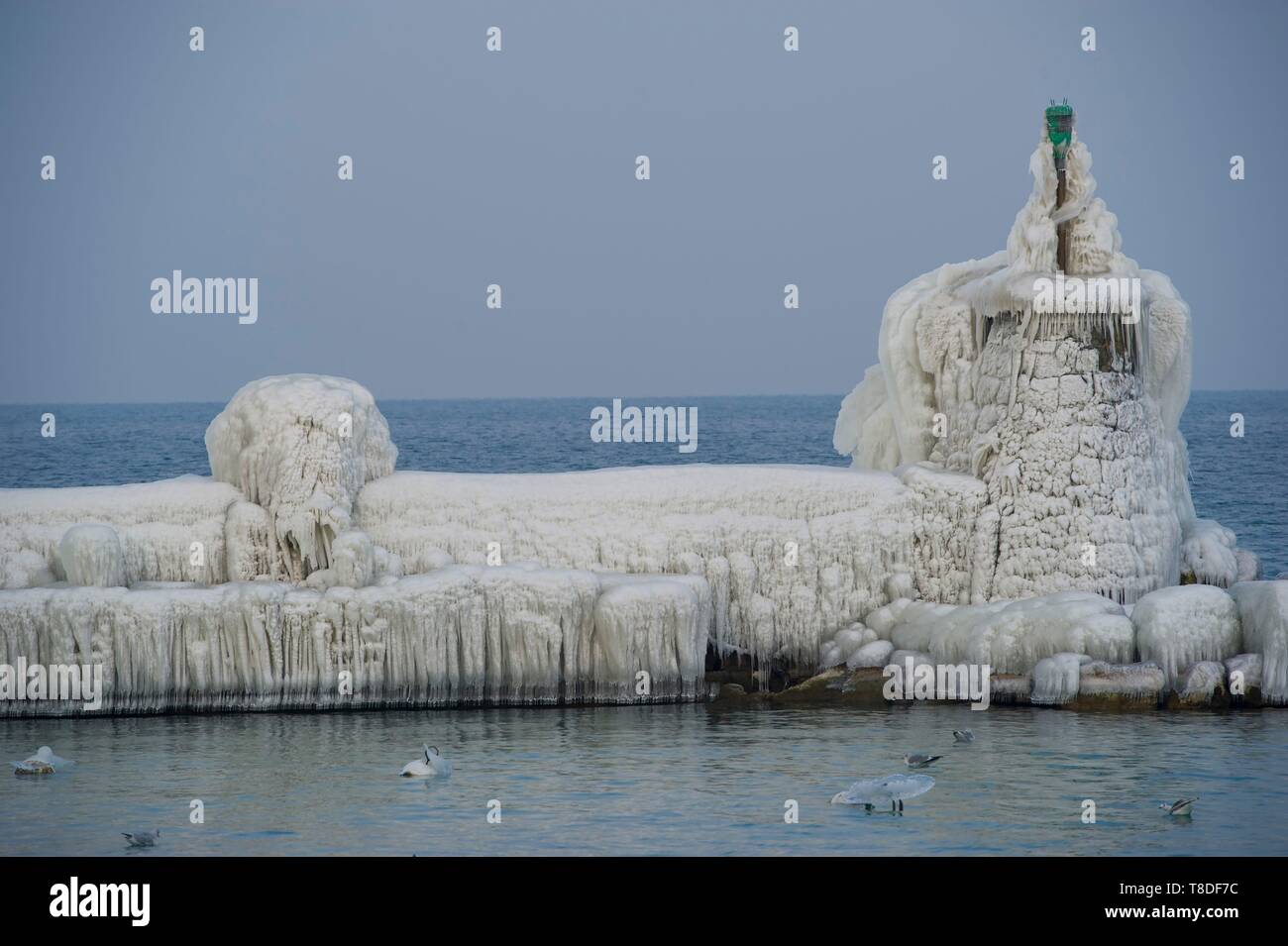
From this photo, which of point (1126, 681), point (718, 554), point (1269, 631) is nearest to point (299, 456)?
point (718, 554)

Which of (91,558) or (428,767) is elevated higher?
(91,558)

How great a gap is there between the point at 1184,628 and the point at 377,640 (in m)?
11.2

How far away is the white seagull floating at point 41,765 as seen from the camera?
2628 cm

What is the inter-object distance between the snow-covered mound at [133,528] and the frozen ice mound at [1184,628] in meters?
13.1

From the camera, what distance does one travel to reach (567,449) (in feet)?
300

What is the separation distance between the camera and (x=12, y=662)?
29000 millimetres

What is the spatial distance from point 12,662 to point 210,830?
21.4ft

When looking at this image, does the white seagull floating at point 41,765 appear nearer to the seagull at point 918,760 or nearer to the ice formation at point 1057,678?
the seagull at point 918,760

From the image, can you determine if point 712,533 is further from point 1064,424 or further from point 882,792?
point 882,792

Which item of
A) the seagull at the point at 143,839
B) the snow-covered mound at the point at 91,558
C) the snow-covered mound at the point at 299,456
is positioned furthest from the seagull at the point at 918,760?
the snow-covered mound at the point at 91,558

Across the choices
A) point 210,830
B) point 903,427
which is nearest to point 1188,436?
point 903,427

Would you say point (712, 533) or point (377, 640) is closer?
point (377, 640)

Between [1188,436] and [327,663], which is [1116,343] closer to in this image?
[327,663]

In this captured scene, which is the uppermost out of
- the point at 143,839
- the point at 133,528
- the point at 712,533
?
the point at 133,528
